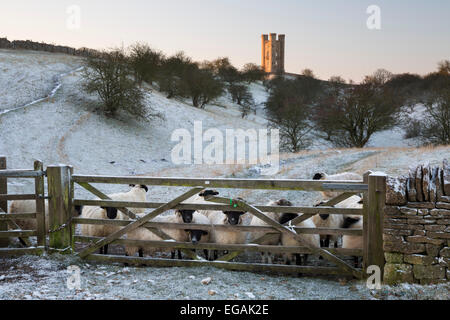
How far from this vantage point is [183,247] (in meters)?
7.11

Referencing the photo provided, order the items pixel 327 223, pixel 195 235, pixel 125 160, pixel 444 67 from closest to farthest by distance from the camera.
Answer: pixel 195 235 < pixel 327 223 < pixel 125 160 < pixel 444 67

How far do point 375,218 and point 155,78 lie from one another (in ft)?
170

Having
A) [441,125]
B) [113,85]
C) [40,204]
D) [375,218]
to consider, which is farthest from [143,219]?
[441,125]

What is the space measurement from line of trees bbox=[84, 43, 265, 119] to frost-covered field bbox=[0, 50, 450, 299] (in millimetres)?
1969

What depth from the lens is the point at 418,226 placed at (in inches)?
234

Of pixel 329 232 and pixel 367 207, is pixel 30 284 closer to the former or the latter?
pixel 329 232

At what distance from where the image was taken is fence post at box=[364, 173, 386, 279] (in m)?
6.27

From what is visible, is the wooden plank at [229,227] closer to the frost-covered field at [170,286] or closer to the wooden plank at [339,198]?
the wooden plank at [339,198]

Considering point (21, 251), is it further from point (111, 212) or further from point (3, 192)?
point (111, 212)

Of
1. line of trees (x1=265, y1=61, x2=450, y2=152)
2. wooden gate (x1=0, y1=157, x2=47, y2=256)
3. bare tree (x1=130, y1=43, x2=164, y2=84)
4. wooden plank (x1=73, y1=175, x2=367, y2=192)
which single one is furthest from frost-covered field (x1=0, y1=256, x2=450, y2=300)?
bare tree (x1=130, y1=43, x2=164, y2=84)

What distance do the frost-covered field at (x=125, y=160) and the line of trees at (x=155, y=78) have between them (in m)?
1.97

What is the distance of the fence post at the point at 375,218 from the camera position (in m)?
6.27

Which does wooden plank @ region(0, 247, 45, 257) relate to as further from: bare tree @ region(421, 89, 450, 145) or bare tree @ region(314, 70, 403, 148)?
bare tree @ region(421, 89, 450, 145)
